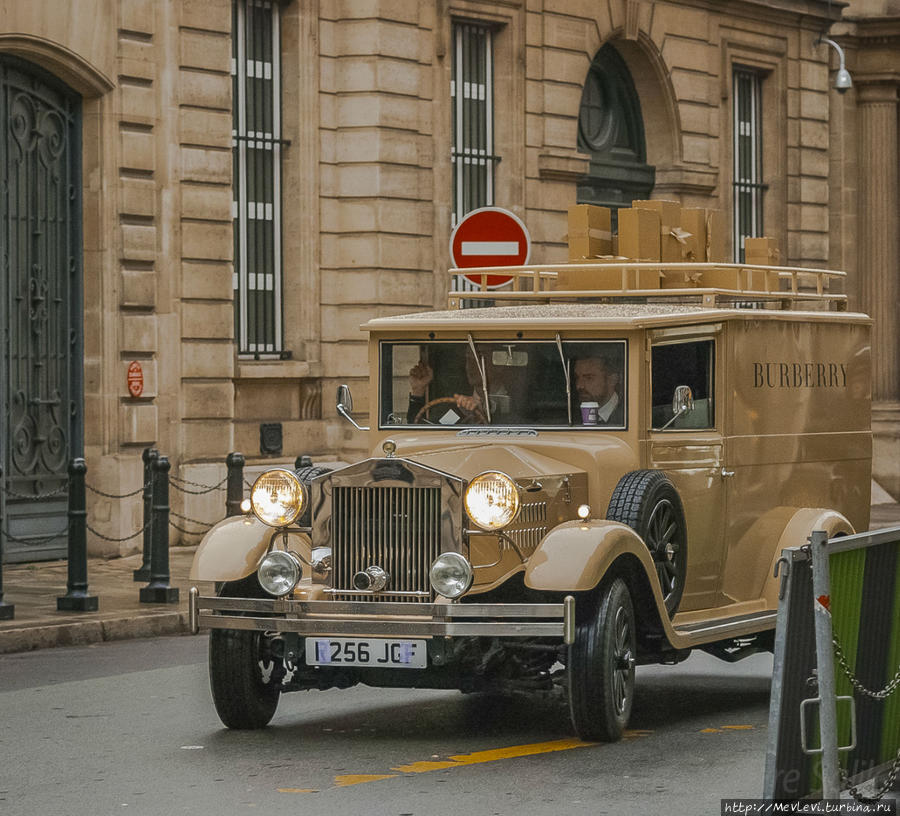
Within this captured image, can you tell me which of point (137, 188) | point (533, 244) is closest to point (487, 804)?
point (137, 188)

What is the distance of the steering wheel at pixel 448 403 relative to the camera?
10297 mm

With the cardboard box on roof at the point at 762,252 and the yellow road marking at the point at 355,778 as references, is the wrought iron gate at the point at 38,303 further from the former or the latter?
the yellow road marking at the point at 355,778

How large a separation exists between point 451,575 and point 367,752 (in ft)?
2.75

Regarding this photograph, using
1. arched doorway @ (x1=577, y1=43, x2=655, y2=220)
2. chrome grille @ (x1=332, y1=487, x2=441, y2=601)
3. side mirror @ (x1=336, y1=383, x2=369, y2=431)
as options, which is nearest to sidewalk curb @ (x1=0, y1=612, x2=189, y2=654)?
side mirror @ (x1=336, y1=383, x2=369, y2=431)

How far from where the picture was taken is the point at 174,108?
64.4 feet

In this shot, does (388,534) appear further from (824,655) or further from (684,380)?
(824,655)

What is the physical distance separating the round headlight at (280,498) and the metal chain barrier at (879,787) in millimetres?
3138

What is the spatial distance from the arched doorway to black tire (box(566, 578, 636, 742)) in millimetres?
16556

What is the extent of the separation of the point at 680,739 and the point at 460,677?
105 cm

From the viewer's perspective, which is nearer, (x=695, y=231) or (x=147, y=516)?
(x=695, y=231)

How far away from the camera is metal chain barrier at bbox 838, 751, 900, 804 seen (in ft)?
22.6

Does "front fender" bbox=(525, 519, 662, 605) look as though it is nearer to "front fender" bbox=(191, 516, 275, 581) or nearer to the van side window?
the van side window

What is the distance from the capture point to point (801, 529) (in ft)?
35.8

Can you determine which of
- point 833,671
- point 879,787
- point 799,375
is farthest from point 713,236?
point 833,671
